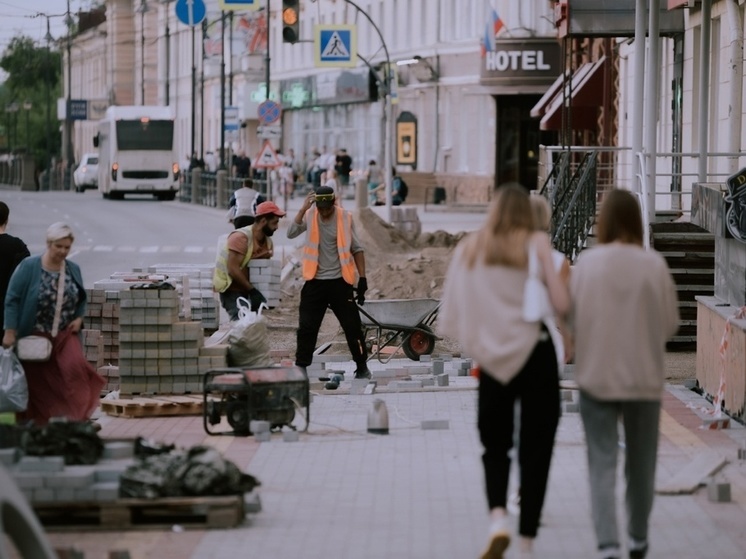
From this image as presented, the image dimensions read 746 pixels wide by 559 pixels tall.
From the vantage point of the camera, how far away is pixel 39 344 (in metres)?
11.7

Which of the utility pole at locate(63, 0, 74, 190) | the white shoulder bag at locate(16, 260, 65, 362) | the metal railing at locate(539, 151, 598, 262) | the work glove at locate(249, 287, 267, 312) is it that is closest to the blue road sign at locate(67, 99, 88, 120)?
the utility pole at locate(63, 0, 74, 190)

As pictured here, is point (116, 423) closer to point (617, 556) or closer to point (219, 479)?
point (219, 479)

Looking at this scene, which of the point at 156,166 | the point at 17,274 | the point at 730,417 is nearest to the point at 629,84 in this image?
the point at 730,417

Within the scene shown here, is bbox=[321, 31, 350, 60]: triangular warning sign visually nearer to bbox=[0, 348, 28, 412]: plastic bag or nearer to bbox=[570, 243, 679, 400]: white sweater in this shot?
bbox=[0, 348, 28, 412]: plastic bag

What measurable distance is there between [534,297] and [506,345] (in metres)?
0.23

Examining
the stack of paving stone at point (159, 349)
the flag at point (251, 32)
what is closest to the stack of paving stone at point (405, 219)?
the stack of paving stone at point (159, 349)

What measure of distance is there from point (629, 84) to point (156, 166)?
121 feet

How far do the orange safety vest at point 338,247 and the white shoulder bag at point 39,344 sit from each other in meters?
3.71

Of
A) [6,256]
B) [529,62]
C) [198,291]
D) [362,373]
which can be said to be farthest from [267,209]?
[529,62]

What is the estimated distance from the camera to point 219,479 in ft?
29.3

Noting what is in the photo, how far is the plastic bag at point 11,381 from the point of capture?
1170 centimetres

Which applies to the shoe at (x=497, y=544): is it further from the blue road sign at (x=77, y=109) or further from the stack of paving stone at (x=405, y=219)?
the blue road sign at (x=77, y=109)

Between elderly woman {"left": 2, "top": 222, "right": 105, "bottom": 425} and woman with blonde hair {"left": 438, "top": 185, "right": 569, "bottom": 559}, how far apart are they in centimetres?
437

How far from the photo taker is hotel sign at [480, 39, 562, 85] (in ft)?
173
